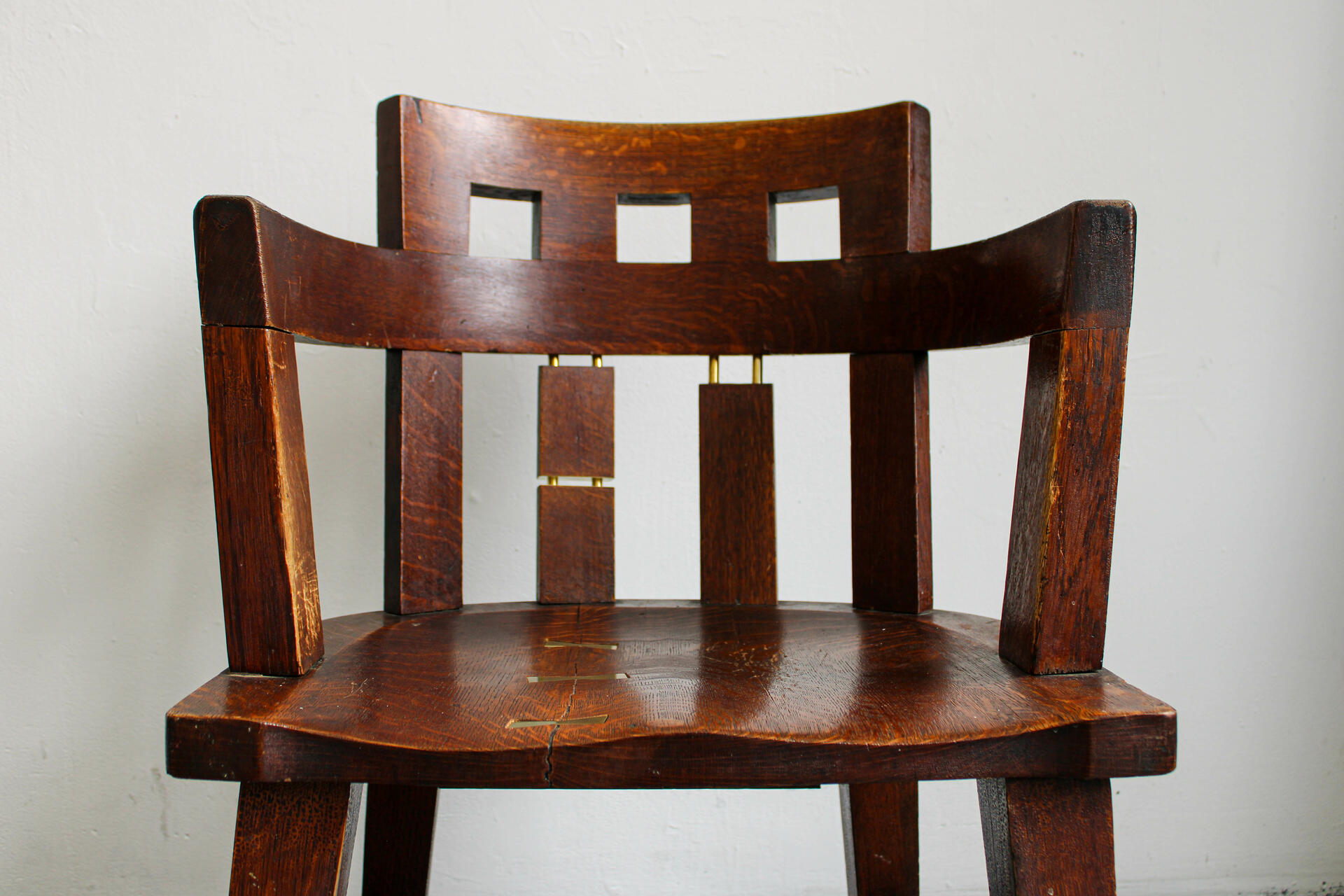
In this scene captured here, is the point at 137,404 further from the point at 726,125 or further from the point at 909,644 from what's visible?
the point at 909,644

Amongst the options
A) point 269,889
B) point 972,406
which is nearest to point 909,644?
point 269,889

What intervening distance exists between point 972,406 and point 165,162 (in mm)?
870

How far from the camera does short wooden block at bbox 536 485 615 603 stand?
0.76 metres

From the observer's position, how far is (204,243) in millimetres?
481

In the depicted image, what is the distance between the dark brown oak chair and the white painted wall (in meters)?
0.28

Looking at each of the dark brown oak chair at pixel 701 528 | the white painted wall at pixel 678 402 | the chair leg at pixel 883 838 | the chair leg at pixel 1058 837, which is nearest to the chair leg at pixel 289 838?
the dark brown oak chair at pixel 701 528

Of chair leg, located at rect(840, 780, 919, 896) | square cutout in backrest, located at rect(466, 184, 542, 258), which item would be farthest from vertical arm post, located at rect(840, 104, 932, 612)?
square cutout in backrest, located at rect(466, 184, 542, 258)

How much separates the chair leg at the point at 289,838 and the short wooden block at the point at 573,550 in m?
0.32

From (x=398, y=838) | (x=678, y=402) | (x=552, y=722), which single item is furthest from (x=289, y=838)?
(x=678, y=402)

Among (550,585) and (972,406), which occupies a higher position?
(972,406)

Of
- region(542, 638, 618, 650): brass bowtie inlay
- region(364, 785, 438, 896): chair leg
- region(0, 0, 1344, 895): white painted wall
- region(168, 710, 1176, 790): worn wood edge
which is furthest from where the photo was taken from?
region(0, 0, 1344, 895): white painted wall

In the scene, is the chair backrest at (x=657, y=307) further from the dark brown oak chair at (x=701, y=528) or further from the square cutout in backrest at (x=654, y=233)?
the square cutout in backrest at (x=654, y=233)

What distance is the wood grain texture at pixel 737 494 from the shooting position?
0.76m

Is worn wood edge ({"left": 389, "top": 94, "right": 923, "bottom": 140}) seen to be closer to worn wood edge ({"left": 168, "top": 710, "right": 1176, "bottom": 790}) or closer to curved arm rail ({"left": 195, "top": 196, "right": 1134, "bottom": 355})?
curved arm rail ({"left": 195, "top": 196, "right": 1134, "bottom": 355})
